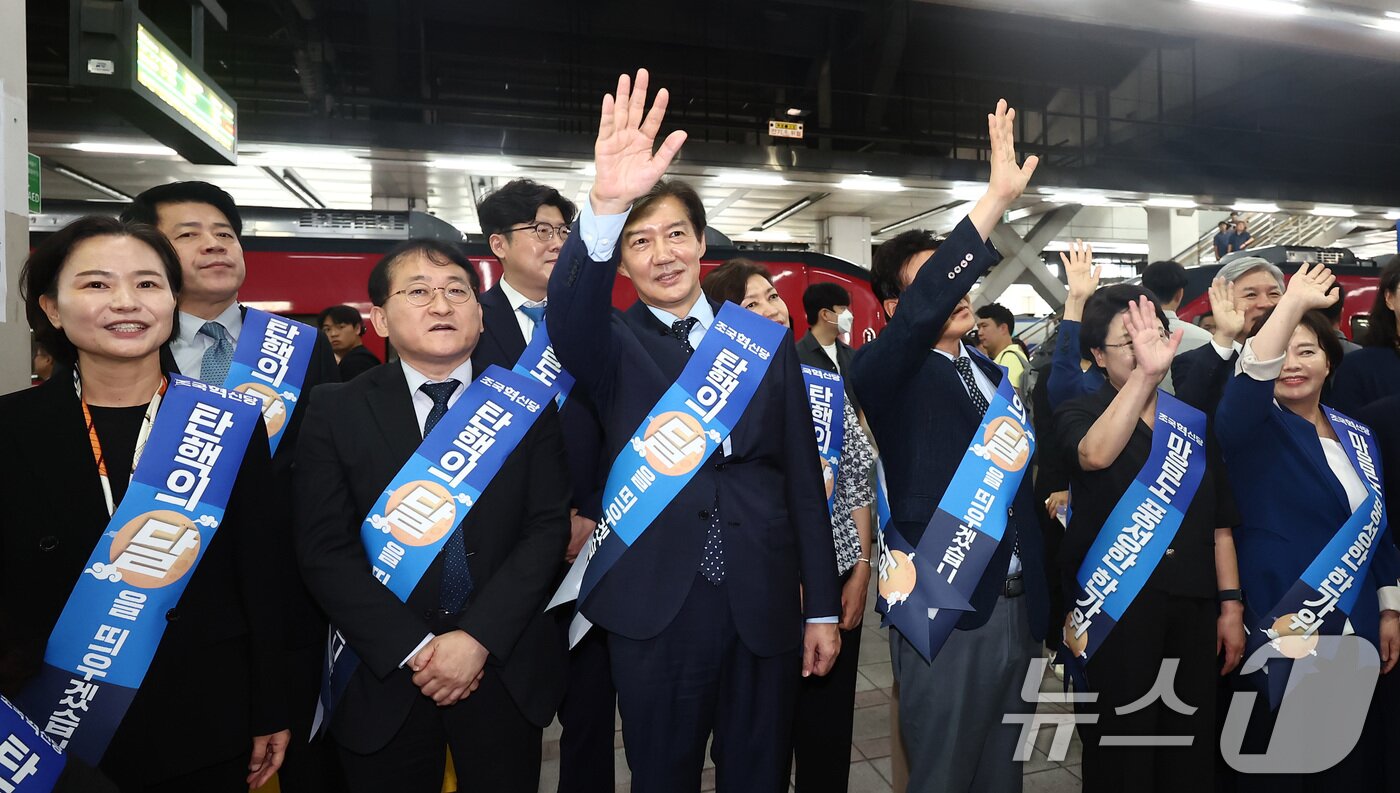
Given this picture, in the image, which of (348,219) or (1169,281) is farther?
(348,219)

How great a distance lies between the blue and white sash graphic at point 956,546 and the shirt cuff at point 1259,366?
0.67 metres

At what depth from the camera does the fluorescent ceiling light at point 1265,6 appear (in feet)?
16.6

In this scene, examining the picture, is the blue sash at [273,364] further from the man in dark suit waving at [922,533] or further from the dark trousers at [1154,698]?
the dark trousers at [1154,698]

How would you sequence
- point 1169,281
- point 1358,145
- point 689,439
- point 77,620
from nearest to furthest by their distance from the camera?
1. point 77,620
2. point 689,439
3. point 1169,281
4. point 1358,145

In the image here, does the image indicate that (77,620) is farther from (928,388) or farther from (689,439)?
(928,388)

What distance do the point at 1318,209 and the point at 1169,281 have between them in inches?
541

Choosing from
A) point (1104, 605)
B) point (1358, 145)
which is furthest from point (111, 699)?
point (1358, 145)

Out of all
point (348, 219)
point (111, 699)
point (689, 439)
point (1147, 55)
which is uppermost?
point (1147, 55)

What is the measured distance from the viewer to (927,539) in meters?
1.88

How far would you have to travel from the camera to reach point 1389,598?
2.27 m

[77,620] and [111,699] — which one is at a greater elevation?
[77,620]

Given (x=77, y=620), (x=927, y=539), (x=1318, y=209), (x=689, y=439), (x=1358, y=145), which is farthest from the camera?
(x=1358, y=145)

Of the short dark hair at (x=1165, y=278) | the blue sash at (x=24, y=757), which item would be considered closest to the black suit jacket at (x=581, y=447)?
the blue sash at (x=24, y=757)

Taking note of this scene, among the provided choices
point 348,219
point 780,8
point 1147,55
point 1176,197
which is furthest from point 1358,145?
point 348,219
